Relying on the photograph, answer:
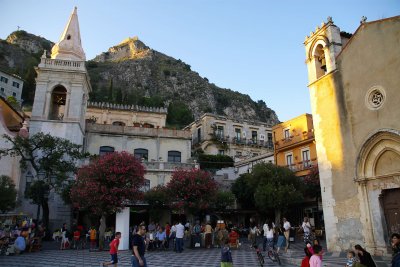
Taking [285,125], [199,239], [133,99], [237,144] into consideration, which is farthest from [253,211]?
[133,99]

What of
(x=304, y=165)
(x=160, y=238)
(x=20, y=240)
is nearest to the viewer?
(x=20, y=240)

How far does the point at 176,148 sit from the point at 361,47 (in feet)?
81.1

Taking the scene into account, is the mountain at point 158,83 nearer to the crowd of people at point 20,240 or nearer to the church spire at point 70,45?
the church spire at point 70,45

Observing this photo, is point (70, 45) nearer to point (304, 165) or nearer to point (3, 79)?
point (304, 165)

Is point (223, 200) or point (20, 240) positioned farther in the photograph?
point (223, 200)

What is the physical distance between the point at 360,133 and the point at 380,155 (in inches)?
50.7

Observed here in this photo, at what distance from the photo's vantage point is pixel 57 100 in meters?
34.2

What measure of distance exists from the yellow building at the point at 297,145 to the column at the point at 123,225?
19737mm

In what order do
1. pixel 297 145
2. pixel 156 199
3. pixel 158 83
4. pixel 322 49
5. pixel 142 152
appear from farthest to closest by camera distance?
pixel 158 83, pixel 142 152, pixel 297 145, pixel 156 199, pixel 322 49

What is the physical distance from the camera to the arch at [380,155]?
1312 cm

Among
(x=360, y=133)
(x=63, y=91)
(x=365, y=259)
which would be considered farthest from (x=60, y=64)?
(x=365, y=259)

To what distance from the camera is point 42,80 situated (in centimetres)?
3136

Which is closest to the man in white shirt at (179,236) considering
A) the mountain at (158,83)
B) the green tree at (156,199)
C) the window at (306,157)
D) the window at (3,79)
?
the green tree at (156,199)

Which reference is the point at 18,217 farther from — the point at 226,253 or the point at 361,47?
the point at 361,47
